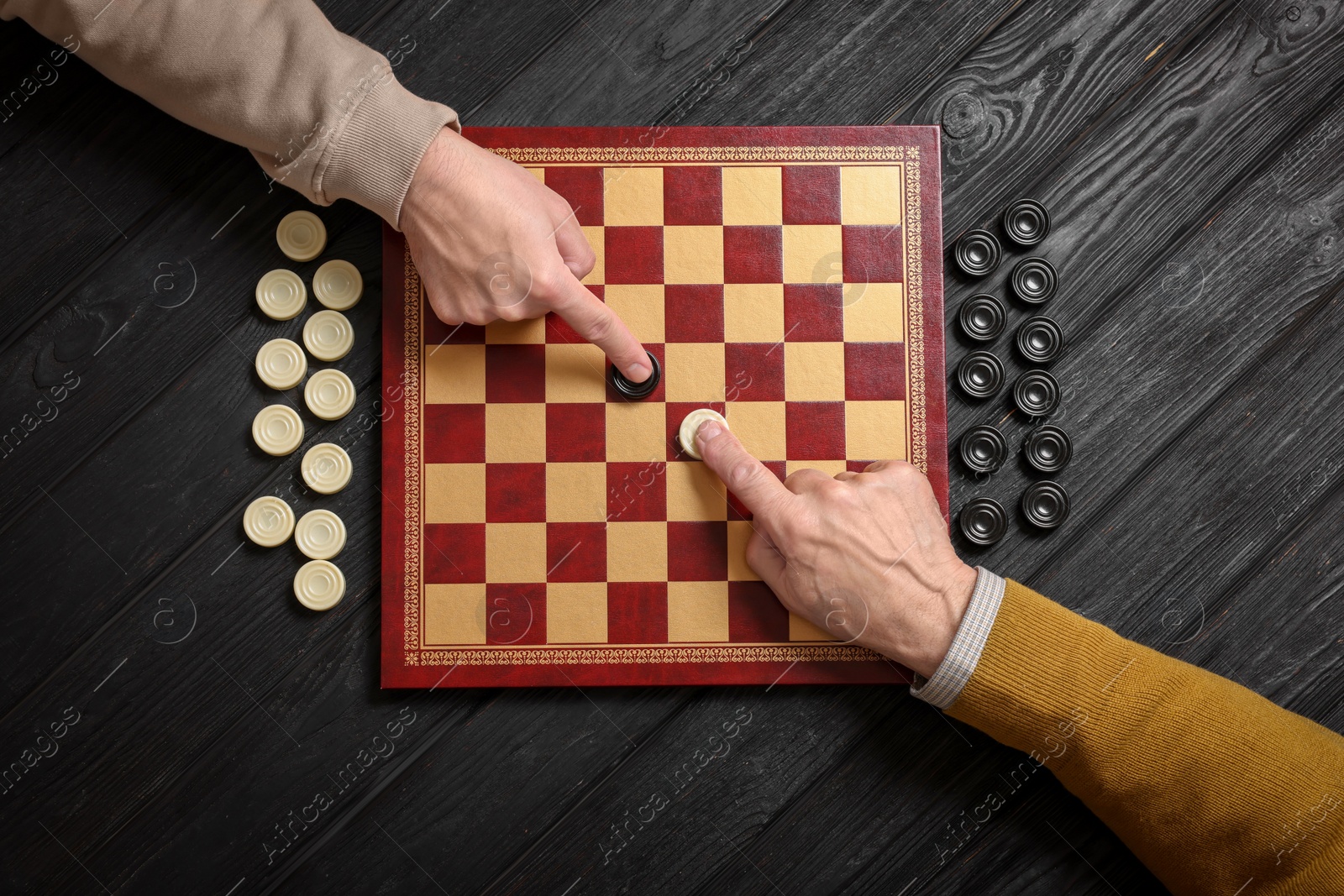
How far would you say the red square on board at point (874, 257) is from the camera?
1.83 metres

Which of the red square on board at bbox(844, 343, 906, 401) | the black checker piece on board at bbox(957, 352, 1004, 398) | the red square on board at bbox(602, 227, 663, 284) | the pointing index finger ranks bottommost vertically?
the pointing index finger

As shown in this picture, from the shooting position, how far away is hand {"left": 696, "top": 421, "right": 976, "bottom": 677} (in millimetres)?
1640

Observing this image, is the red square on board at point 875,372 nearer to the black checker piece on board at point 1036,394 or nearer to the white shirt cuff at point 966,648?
the black checker piece on board at point 1036,394

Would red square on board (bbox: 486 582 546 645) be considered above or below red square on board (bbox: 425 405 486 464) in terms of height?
below

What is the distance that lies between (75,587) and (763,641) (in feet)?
4.98

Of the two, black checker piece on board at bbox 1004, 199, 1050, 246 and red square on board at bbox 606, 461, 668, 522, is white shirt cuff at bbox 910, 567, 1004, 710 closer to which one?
red square on board at bbox 606, 461, 668, 522

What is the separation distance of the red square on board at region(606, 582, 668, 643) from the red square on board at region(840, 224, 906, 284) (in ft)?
2.70

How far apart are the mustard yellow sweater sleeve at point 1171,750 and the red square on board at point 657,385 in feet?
2.77

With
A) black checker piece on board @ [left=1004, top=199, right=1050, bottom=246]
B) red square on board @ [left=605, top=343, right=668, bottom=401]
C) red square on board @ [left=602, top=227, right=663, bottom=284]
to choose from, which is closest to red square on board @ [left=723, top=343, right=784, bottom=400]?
red square on board @ [left=605, top=343, right=668, bottom=401]

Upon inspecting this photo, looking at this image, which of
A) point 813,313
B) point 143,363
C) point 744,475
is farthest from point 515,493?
point 143,363

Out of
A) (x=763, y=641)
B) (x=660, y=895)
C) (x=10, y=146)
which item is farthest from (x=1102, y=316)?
(x=10, y=146)

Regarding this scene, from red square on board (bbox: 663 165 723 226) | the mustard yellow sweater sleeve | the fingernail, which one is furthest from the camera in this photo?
red square on board (bbox: 663 165 723 226)

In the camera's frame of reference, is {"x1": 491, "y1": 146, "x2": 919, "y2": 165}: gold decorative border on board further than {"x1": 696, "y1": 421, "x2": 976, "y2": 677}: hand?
Yes

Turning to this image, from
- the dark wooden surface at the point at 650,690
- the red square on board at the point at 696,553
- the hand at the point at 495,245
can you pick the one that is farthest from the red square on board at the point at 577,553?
the hand at the point at 495,245
